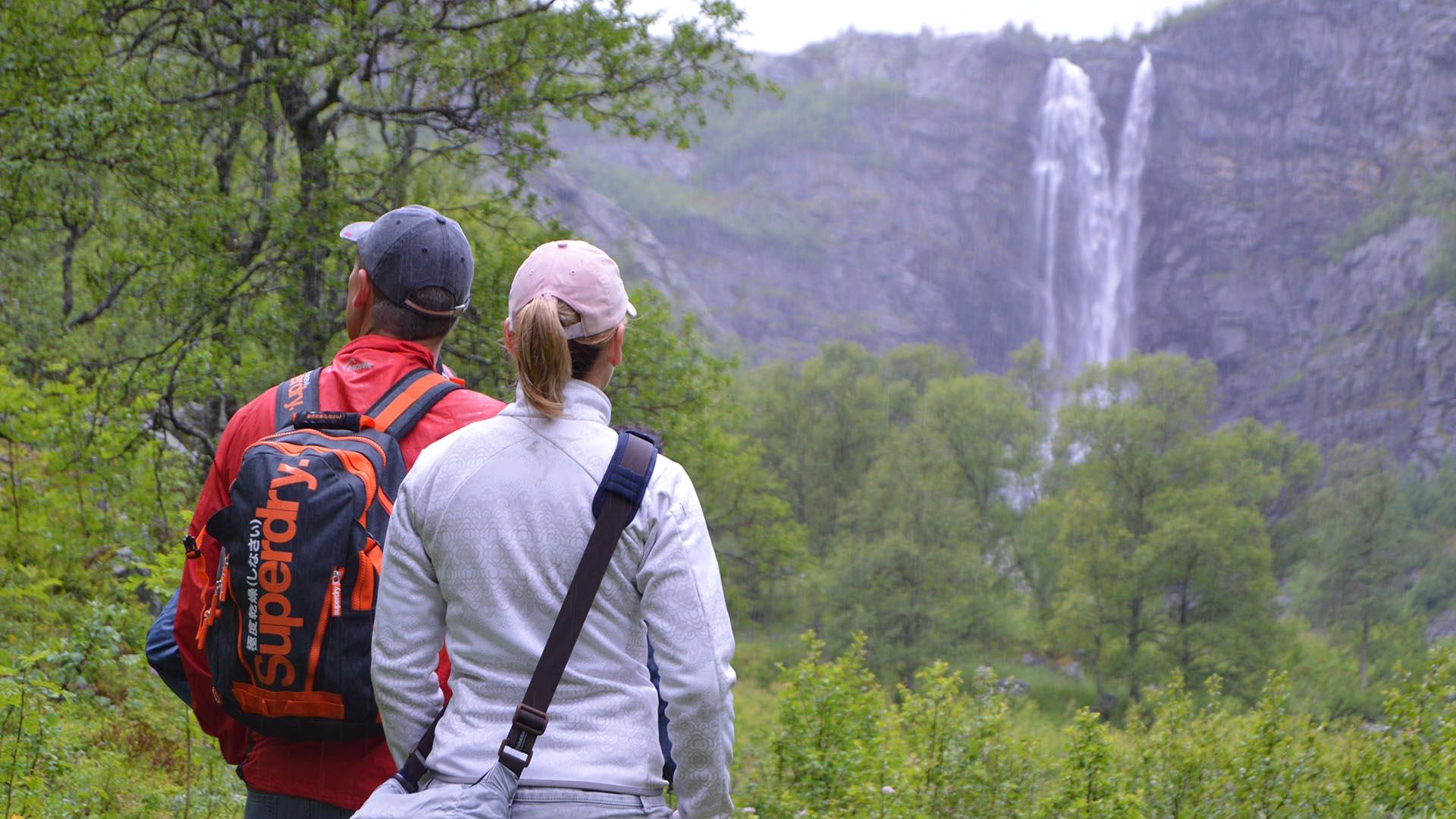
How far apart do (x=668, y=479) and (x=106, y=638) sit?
374 centimetres

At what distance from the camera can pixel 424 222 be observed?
256cm

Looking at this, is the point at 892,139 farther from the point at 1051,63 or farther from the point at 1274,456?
the point at 1274,456

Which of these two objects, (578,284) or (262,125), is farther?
(262,125)

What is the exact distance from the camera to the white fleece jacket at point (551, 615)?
6.35ft

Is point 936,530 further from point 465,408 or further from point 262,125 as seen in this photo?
point 465,408

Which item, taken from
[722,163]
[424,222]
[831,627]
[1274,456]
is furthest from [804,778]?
[722,163]

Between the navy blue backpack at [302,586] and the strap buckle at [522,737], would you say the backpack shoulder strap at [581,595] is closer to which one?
the strap buckle at [522,737]

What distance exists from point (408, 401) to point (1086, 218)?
91.5 metres

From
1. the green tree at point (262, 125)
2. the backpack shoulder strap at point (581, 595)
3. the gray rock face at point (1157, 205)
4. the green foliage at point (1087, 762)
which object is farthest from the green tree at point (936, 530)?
the gray rock face at point (1157, 205)

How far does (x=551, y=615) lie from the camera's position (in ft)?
6.53

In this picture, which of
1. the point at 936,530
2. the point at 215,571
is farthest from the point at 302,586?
the point at 936,530

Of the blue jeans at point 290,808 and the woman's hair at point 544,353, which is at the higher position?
the woman's hair at point 544,353

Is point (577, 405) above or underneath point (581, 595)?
above

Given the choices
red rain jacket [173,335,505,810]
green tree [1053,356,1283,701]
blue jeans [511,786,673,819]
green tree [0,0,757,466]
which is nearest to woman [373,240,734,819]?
blue jeans [511,786,673,819]
